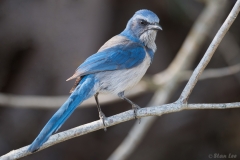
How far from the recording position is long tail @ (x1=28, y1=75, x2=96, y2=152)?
3506mm

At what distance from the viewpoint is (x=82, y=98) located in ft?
13.6

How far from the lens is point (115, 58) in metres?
4.88

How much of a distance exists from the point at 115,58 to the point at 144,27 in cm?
61

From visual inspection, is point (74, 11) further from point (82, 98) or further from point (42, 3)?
point (82, 98)

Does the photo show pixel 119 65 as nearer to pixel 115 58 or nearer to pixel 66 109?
pixel 115 58

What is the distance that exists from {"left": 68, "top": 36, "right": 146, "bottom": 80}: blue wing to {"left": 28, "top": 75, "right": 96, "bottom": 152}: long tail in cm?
12

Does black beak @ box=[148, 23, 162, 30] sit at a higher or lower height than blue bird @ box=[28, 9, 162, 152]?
higher

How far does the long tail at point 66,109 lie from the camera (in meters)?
3.51

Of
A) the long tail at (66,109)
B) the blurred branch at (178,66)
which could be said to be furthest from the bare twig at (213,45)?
the blurred branch at (178,66)

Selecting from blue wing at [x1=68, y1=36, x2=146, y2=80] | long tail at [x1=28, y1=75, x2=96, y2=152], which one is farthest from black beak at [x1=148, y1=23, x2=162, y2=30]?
long tail at [x1=28, y1=75, x2=96, y2=152]

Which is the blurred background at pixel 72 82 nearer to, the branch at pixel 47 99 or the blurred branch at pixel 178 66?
the blurred branch at pixel 178 66

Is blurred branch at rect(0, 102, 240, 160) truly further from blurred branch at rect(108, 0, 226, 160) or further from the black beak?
blurred branch at rect(108, 0, 226, 160)

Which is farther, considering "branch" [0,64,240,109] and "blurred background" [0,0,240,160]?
"blurred background" [0,0,240,160]

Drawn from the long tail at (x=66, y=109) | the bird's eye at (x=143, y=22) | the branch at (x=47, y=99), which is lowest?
the branch at (x=47, y=99)
